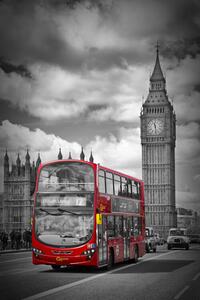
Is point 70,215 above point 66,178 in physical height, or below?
below

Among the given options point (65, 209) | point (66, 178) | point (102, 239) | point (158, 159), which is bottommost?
point (102, 239)

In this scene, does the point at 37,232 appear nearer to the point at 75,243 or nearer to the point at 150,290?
the point at 75,243

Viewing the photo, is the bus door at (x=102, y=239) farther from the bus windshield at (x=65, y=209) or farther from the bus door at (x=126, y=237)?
the bus door at (x=126, y=237)

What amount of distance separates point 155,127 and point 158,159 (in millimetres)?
6062

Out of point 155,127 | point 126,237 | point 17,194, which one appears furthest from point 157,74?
point 126,237

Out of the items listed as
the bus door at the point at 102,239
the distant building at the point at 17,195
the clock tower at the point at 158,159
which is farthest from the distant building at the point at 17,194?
the bus door at the point at 102,239

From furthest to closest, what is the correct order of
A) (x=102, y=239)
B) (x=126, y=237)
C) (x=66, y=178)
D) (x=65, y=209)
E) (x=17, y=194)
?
(x=17, y=194)
(x=126, y=237)
(x=102, y=239)
(x=66, y=178)
(x=65, y=209)

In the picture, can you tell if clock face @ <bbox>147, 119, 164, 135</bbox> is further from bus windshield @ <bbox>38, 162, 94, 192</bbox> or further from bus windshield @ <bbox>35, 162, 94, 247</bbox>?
bus windshield @ <bbox>35, 162, 94, 247</bbox>

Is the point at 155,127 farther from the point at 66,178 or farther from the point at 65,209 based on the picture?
the point at 65,209

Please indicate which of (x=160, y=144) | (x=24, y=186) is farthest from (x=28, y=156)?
(x=160, y=144)

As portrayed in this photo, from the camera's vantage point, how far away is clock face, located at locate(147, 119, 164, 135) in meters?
108

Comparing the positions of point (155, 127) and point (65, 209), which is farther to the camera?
point (155, 127)

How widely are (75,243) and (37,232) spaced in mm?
1245

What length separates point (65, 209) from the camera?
18.3 m
